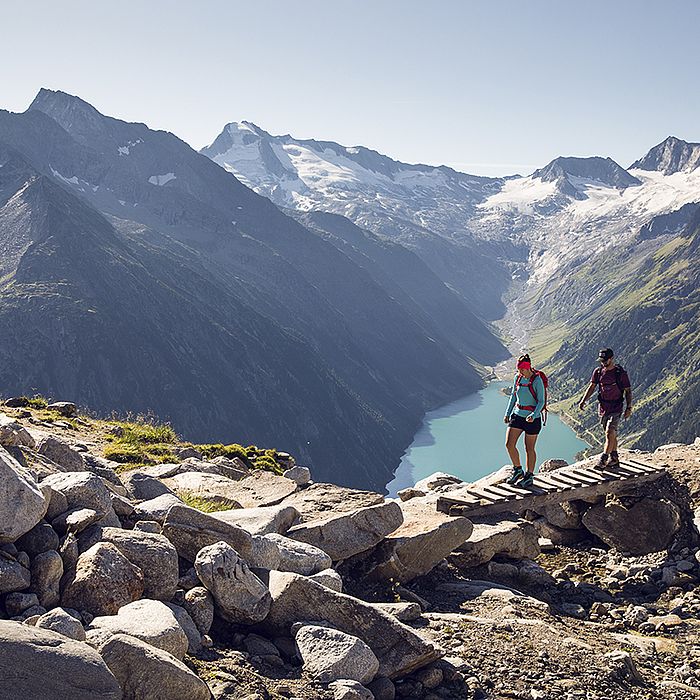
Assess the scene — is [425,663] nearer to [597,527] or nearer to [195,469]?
[597,527]

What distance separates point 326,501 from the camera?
17422 mm

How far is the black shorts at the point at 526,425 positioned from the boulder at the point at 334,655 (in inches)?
445

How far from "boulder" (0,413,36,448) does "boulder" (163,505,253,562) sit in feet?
11.8

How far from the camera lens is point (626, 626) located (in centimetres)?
1331

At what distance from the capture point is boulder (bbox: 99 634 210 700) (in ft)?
22.7

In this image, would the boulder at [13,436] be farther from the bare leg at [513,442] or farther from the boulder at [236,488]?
the bare leg at [513,442]

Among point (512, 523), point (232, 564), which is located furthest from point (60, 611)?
point (512, 523)

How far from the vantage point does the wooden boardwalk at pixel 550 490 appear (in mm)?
17469

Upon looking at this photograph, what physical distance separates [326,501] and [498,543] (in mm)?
4255

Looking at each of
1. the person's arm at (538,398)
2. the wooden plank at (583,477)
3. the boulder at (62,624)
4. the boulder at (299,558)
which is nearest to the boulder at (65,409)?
the person's arm at (538,398)

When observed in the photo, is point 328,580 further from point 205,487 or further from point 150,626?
point 205,487

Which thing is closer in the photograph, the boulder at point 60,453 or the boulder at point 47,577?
the boulder at point 47,577

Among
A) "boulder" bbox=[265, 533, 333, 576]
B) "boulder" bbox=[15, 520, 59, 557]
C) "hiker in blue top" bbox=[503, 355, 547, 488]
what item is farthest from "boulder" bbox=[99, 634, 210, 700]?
"hiker in blue top" bbox=[503, 355, 547, 488]

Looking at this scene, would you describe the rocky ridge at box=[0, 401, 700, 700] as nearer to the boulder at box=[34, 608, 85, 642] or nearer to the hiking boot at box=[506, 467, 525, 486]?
the boulder at box=[34, 608, 85, 642]
